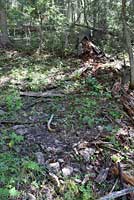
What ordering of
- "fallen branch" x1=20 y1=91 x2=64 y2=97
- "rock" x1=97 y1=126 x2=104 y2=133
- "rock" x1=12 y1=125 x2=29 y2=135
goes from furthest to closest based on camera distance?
"fallen branch" x1=20 y1=91 x2=64 y2=97, "rock" x1=97 y1=126 x2=104 y2=133, "rock" x1=12 y1=125 x2=29 y2=135

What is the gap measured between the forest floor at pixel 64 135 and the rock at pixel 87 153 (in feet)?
0.07

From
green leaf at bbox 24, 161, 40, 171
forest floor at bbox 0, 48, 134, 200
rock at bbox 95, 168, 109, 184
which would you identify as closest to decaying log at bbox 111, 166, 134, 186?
forest floor at bbox 0, 48, 134, 200

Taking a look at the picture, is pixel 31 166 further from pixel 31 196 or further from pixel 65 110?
pixel 65 110

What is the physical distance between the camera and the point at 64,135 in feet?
21.1

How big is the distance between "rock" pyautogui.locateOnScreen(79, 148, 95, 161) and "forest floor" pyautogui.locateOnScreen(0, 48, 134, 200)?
0.02 m

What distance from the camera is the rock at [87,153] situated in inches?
230

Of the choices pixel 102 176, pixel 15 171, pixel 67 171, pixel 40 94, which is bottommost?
pixel 102 176

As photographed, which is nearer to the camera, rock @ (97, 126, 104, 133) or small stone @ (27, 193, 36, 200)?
small stone @ (27, 193, 36, 200)

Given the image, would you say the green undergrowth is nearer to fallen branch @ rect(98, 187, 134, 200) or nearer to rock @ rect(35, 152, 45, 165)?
rock @ rect(35, 152, 45, 165)

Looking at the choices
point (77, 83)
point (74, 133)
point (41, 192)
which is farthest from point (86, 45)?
point (41, 192)

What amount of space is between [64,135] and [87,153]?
0.73 m

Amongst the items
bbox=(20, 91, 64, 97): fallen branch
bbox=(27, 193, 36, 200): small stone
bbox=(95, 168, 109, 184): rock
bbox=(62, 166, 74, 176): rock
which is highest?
bbox=(20, 91, 64, 97): fallen branch

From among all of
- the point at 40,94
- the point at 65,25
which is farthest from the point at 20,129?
the point at 65,25

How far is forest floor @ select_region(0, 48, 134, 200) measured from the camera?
5160 mm
